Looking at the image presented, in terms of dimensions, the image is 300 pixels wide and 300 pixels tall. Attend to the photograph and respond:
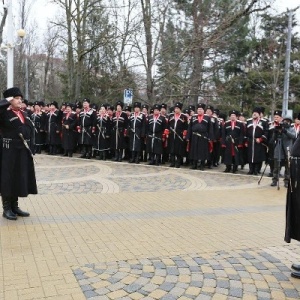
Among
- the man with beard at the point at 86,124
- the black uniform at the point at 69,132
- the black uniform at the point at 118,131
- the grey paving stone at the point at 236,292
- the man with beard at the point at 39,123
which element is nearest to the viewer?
the grey paving stone at the point at 236,292

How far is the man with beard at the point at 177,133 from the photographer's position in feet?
44.2

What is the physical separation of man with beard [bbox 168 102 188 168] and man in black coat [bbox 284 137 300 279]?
8.79 meters

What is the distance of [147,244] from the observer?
18.2 feet

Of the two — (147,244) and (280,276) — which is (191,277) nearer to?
(280,276)

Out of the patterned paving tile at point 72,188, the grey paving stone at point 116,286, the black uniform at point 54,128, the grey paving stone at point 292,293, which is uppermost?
the black uniform at point 54,128

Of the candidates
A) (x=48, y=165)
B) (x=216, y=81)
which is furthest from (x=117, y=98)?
(x=48, y=165)

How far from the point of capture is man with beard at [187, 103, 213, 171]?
12.9 m

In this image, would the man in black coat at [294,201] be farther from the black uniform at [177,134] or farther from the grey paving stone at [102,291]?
the black uniform at [177,134]

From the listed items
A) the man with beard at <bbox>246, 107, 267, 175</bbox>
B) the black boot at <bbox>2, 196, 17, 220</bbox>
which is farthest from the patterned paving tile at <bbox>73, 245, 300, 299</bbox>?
the man with beard at <bbox>246, 107, 267, 175</bbox>

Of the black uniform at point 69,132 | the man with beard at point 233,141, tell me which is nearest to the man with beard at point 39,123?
the black uniform at point 69,132

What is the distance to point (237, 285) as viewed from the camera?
4.33 meters

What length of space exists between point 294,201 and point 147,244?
79.6 inches

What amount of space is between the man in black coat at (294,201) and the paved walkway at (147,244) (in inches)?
17.7

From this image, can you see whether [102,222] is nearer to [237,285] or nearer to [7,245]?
[7,245]
